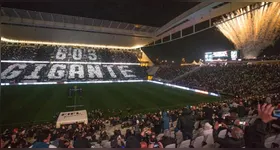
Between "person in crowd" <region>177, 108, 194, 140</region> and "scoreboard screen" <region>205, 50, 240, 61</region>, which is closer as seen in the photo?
"person in crowd" <region>177, 108, 194, 140</region>

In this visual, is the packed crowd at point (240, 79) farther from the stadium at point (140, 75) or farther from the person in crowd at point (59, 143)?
the person in crowd at point (59, 143)

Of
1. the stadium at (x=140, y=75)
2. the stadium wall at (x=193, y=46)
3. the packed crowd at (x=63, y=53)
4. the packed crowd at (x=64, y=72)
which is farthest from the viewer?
the packed crowd at (x=63, y=53)

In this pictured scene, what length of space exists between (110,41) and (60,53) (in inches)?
560

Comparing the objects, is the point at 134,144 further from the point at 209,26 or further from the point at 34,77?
the point at 34,77

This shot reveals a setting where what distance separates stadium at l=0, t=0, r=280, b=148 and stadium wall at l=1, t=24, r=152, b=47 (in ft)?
0.86

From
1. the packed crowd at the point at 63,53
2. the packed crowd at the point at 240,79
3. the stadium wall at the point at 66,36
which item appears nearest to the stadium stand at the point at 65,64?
the packed crowd at the point at 63,53

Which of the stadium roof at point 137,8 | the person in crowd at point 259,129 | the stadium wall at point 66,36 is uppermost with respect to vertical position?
the stadium wall at point 66,36

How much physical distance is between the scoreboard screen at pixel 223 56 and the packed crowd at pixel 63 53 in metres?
23.7

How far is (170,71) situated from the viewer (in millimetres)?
42188

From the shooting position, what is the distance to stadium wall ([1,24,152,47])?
38812mm

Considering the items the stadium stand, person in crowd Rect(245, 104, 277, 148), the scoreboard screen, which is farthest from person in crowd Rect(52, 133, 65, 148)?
the stadium stand

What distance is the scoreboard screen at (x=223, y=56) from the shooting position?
27375 mm

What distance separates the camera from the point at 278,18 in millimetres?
20578

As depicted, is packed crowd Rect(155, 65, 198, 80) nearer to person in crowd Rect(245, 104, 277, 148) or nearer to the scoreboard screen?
the scoreboard screen
